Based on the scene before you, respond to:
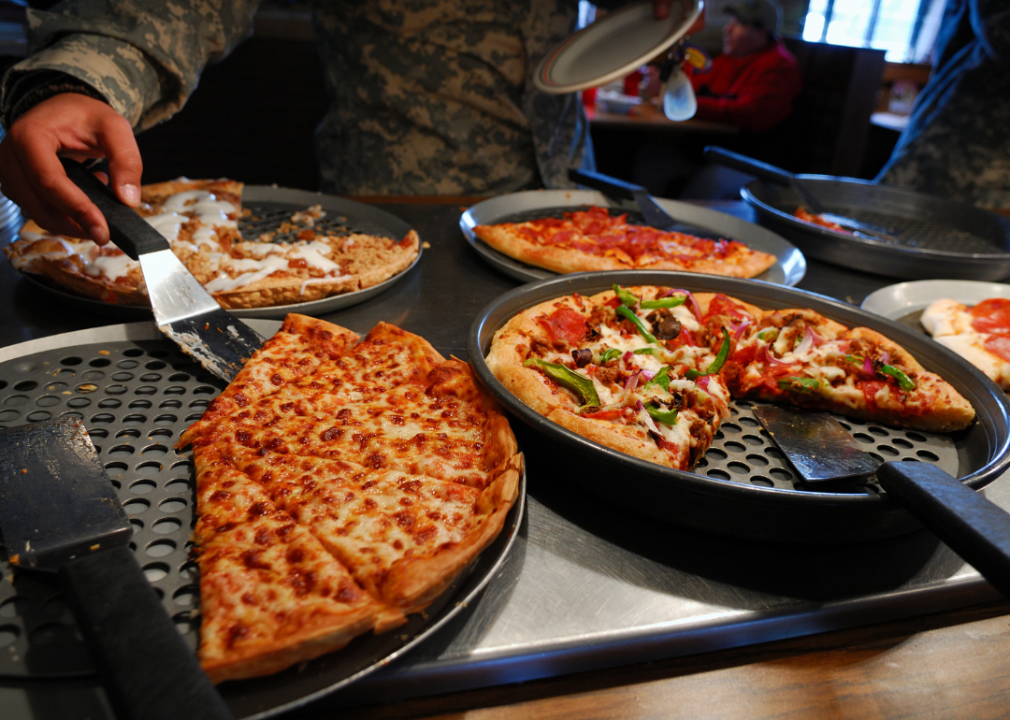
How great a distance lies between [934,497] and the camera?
884mm

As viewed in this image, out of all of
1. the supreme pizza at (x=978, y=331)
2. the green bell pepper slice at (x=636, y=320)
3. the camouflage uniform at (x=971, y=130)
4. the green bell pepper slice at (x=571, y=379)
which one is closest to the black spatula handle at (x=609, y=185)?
the green bell pepper slice at (x=636, y=320)

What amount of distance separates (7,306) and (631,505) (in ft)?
5.89

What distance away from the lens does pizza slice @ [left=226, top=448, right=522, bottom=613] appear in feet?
2.95

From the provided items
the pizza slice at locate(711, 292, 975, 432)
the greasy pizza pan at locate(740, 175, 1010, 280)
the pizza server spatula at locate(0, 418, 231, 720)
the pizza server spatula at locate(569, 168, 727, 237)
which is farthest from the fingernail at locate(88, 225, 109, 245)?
the greasy pizza pan at locate(740, 175, 1010, 280)

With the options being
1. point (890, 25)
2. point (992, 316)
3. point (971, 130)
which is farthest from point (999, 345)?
point (890, 25)

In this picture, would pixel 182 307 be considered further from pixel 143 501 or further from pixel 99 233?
pixel 143 501

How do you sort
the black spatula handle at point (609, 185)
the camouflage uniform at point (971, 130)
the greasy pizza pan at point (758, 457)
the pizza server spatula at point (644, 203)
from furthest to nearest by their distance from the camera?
1. the camouflage uniform at point (971, 130)
2. the black spatula handle at point (609, 185)
3. the pizza server spatula at point (644, 203)
4. the greasy pizza pan at point (758, 457)

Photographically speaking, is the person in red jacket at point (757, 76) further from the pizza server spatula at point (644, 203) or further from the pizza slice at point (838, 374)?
the pizza slice at point (838, 374)

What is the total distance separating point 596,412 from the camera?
138cm

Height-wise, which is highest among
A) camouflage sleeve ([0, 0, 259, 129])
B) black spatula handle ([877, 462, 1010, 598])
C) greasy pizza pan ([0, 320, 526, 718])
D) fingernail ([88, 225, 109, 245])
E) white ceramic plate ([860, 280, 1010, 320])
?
camouflage sleeve ([0, 0, 259, 129])

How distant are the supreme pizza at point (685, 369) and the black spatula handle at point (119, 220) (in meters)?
0.91

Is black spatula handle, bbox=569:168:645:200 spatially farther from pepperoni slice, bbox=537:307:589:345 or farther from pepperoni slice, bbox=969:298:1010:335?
pepperoni slice, bbox=969:298:1010:335

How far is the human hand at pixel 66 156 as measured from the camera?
61.3 inches

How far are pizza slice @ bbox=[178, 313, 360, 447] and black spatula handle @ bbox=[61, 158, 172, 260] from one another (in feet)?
1.24
